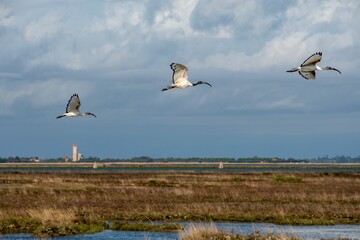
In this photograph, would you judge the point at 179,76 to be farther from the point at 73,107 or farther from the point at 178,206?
the point at 178,206

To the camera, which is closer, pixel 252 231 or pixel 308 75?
pixel 308 75

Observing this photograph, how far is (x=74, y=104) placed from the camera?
1025 inches

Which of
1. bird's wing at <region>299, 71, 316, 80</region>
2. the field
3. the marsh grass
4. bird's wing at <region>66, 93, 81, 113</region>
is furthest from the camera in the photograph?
the field

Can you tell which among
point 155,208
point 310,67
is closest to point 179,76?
point 310,67

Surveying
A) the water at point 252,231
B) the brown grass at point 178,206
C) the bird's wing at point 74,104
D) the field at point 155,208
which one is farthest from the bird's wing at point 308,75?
the brown grass at point 178,206

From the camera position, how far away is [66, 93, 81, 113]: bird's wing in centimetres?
2592

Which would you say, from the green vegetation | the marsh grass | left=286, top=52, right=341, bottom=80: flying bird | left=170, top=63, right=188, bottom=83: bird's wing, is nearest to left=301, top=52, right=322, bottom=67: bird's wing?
left=286, top=52, right=341, bottom=80: flying bird

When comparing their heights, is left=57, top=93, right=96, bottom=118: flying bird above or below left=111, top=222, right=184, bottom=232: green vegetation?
above

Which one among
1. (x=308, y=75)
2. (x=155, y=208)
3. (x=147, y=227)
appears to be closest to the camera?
(x=308, y=75)

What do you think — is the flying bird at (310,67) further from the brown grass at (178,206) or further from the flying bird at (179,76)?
the brown grass at (178,206)

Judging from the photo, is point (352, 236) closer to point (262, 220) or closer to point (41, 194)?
point (262, 220)

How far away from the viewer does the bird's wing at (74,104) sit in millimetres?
25923

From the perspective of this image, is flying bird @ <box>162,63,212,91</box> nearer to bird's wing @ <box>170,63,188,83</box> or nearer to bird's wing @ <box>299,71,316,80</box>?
bird's wing @ <box>170,63,188,83</box>

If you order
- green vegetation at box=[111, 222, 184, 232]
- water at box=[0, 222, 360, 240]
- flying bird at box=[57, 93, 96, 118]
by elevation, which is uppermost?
flying bird at box=[57, 93, 96, 118]
